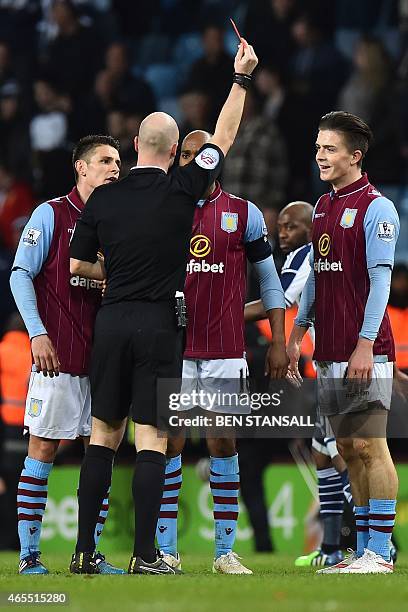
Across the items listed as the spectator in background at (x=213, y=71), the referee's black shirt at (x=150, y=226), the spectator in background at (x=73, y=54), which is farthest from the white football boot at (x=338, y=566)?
the spectator in background at (x=73, y=54)

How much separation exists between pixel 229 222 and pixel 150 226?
1.03 m

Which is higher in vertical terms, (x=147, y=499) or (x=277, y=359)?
(x=277, y=359)

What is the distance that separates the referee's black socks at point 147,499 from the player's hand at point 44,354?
30.8 inches

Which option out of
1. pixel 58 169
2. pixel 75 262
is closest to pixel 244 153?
pixel 58 169

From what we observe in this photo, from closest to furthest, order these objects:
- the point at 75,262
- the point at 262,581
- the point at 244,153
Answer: the point at 262,581
the point at 75,262
the point at 244,153

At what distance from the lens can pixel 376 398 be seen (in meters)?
6.50

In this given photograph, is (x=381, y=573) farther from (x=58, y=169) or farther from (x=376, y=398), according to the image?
(x=58, y=169)

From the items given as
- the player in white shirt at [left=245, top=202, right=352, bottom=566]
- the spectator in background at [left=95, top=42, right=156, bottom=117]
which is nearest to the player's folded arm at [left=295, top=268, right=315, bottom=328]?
the player in white shirt at [left=245, top=202, right=352, bottom=566]

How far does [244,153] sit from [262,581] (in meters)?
7.65

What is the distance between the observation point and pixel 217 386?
22.7ft

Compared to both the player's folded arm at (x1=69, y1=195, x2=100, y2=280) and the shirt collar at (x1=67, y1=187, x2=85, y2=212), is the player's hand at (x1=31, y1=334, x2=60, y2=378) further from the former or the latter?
the shirt collar at (x1=67, y1=187, x2=85, y2=212)

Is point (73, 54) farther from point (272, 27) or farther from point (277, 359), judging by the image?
point (277, 359)

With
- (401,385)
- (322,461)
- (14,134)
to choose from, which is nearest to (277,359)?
(401,385)

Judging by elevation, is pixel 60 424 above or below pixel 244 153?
below
